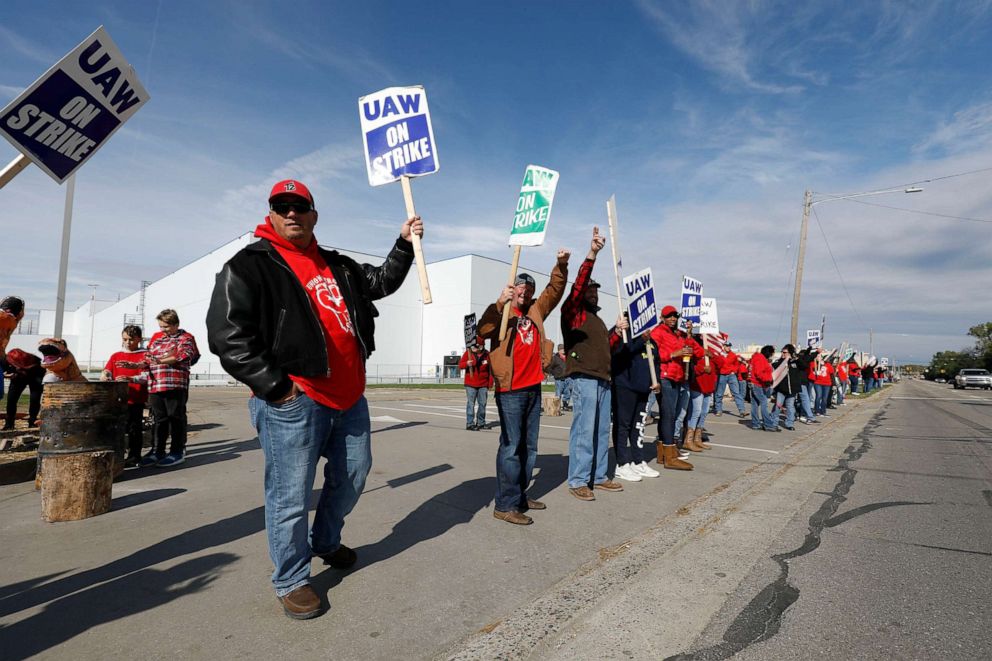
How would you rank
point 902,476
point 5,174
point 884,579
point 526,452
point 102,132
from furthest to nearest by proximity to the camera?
1. point 902,476
2. point 526,452
3. point 102,132
4. point 884,579
5. point 5,174

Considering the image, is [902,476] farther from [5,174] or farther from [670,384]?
[5,174]

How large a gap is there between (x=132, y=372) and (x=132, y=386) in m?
0.18

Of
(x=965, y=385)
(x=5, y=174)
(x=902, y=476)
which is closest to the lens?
(x=5, y=174)

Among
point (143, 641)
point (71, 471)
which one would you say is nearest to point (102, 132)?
point (71, 471)

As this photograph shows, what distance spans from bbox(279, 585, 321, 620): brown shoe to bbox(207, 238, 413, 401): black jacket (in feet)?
3.18

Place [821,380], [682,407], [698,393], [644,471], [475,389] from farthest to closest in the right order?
[821,380], [475,389], [698,393], [682,407], [644,471]

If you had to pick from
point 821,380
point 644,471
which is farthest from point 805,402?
point 644,471

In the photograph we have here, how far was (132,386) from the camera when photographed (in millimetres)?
6406

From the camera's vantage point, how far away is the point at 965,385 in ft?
151

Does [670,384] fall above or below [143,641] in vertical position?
above

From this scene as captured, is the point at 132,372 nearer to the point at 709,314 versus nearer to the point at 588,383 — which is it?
the point at 588,383

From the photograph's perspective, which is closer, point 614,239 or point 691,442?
point 614,239

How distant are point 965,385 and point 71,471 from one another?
6086cm

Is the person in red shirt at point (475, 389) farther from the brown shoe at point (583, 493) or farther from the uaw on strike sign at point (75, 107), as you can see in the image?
the uaw on strike sign at point (75, 107)
